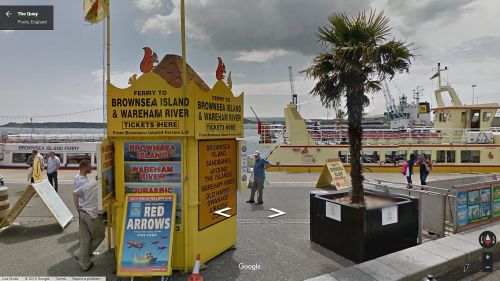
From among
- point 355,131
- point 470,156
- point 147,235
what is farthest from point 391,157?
point 147,235

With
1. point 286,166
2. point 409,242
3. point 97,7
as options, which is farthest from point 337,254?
point 286,166

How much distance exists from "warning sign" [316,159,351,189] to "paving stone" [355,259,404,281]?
7.57 meters

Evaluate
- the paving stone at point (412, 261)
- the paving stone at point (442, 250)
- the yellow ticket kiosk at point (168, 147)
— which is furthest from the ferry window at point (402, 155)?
the yellow ticket kiosk at point (168, 147)

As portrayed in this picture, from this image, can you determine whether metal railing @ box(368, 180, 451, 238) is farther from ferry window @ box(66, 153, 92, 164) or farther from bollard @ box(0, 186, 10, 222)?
ferry window @ box(66, 153, 92, 164)

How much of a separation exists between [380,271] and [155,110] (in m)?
4.20

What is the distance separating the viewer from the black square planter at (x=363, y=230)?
538 centimetres

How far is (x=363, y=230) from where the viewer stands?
5.33 meters

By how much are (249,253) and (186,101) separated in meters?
3.08

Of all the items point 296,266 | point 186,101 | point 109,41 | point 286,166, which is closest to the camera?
point 186,101

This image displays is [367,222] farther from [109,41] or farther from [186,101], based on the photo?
[109,41]

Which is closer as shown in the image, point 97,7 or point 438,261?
point 438,261

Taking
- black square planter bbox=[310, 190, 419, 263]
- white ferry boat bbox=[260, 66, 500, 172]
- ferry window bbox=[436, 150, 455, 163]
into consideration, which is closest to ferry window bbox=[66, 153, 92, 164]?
white ferry boat bbox=[260, 66, 500, 172]

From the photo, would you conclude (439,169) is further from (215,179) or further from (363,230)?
(215,179)

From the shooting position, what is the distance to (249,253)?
593 cm
